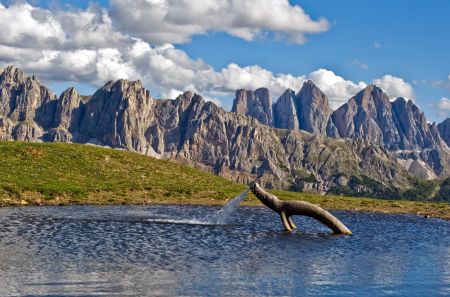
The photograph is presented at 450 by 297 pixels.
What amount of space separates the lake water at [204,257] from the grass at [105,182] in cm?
854

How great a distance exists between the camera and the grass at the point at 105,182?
6275 cm

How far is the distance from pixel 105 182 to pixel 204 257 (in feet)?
131

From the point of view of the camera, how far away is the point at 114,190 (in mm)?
67938

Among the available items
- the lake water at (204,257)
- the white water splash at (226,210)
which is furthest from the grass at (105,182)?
the white water splash at (226,210)

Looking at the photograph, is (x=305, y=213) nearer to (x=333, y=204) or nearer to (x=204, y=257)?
(x=204, y=257)

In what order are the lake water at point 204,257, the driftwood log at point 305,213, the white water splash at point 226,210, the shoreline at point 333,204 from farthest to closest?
the shoreline at point 333,204
the white water splash at point 226,210
the driftwood log at point 305,213
the lake water at point 204,257

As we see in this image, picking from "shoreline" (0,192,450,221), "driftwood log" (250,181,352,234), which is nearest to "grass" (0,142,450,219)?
"shoreline" (0,192,450,221)

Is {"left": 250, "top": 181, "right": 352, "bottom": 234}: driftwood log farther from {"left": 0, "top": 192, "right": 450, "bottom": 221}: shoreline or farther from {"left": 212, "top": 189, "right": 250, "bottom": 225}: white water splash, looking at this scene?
{"left": 0, "top": 192, "right": 450, "bottom": 221}: shoreline

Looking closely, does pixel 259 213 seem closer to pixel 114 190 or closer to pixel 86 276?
pixel 114 190

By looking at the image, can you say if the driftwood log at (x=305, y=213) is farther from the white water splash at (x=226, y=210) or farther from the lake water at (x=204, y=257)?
the white water splash at (x=226, y=210)

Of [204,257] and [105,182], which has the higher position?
[105,182]

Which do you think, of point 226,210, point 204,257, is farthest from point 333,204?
point 204,257

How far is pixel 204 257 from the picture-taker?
3391 cm

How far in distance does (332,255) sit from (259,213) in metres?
24.3
